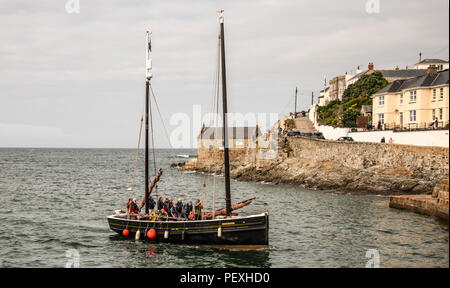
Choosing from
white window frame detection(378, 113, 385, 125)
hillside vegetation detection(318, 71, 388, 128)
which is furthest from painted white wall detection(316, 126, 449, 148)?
hillside vegetation detection(318, 71, 388, 128)

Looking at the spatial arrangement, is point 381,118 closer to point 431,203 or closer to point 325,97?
point 431,203

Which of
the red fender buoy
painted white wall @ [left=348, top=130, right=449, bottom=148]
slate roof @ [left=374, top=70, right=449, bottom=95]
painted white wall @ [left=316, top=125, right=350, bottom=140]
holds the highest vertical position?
slate roof @ [left=374, top=70, right=449, bottom=95]

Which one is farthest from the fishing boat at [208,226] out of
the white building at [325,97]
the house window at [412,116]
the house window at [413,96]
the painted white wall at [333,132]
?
the white building at [325,97]

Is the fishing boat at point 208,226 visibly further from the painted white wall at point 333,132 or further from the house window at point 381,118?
the painted white wall at point 333,132

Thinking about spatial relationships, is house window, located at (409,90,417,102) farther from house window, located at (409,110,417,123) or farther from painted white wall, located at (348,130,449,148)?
painted white wall, located at (348,130,449,148)

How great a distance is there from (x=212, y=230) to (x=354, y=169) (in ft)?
114

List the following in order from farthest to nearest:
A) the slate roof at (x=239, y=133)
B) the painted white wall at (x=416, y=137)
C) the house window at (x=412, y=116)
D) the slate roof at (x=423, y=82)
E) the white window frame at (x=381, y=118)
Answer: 1. the slate roof at (x=239, y=133)
2. the white window frame at (x=381, y=118)
3. the house window at (x=412, y=116)
4. the slate roof at (x=423, y=82)
5. the painted white wall at (x=416, y=137)

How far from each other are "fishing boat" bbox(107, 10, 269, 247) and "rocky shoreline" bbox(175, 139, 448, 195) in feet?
36.2

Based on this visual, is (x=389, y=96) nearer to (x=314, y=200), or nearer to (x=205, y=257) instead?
(x=314, y=200)

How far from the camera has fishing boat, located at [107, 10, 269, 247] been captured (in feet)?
80.1

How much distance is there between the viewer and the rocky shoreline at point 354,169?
44938 millimetres

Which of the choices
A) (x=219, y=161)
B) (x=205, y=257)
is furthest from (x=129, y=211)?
(x=219, y=161)
